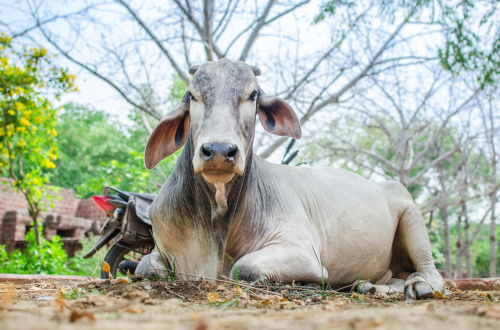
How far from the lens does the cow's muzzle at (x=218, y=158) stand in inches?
101

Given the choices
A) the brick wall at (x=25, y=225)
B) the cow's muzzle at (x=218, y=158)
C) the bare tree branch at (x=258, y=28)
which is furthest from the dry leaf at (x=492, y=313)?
the brick wall at (x=25, y=225)

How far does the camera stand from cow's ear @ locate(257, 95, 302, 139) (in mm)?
3424

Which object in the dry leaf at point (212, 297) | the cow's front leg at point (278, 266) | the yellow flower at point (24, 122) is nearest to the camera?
the dry leaf at point (212, 297)

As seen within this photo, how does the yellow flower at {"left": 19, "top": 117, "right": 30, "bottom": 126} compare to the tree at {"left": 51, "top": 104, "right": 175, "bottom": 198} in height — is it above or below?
below

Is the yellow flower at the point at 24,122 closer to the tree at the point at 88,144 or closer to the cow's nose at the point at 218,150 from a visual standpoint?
the cow's nose at the point at 218,150

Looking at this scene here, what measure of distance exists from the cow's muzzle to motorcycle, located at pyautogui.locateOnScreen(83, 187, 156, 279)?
175 centimetres

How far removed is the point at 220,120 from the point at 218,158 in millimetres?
333

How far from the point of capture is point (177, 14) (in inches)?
341

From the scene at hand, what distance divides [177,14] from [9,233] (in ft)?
21.2

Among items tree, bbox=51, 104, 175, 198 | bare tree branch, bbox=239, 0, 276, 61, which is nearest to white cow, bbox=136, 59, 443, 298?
bare tree branch, bbox=239, 0, 276, 61

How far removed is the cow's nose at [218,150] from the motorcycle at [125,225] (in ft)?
5.88

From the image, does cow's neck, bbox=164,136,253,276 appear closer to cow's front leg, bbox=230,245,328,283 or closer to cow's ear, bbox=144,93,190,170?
cow's ear, bbox=144,93,190,170

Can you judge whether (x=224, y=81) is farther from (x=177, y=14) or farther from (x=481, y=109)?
(x=481, y=109)

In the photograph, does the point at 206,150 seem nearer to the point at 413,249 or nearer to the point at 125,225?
the point at 125,225
